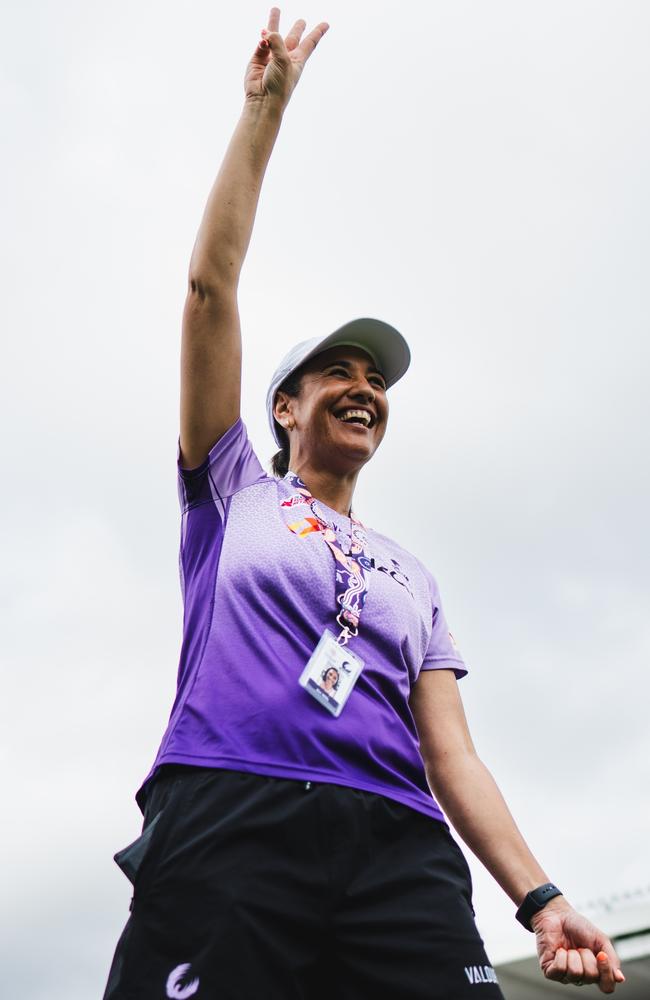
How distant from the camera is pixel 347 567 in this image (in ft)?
7.18

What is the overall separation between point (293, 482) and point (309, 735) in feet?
3.15

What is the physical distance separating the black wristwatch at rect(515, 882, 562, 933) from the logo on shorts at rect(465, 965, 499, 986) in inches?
9.8

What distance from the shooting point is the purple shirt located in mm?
1776

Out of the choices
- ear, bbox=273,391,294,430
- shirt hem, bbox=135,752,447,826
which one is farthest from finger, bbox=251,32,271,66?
shirt hem, bbox=135,752,447,826

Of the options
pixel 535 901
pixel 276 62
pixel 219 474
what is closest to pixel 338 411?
pixel 219 474

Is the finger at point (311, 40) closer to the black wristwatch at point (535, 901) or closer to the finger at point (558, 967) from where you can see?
the black wristwatch at point (535, 901)

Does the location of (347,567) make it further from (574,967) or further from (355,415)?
(574,967)

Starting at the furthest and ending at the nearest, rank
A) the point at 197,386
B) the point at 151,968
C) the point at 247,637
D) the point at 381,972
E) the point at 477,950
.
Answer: the point at 197,386, the point at 247,637, the point at 477,950, the point at 381,972, the point at 151,968

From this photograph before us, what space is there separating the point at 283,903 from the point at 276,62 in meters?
2.13

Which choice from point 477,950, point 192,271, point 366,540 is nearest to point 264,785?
point 477,950

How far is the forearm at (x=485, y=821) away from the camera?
6.68 feet

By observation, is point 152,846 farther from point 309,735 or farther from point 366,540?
point 366,540

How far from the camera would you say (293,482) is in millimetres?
2572

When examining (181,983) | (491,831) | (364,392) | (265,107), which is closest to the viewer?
(181,983)
